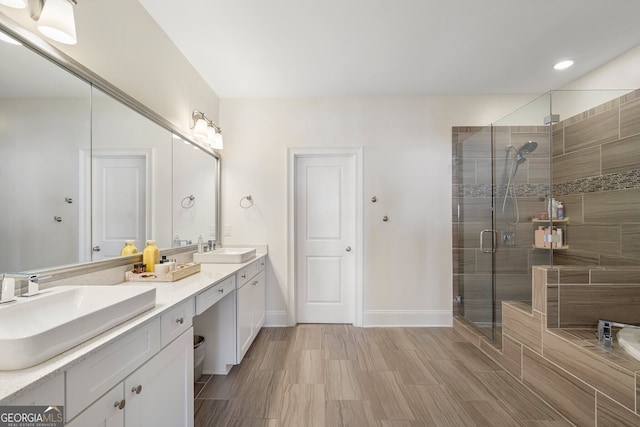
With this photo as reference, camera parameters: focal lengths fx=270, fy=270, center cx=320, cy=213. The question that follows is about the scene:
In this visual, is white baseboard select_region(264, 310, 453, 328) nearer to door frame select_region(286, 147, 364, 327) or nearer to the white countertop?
door frame select_region(286, 147, 364, 327)

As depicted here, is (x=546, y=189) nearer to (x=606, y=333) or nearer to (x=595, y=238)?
(x=595, y=238)

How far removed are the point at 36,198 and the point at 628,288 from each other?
344cm

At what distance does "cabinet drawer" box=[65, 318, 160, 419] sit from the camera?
2.45 ft

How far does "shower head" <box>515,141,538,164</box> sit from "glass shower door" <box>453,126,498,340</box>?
0.25 metres

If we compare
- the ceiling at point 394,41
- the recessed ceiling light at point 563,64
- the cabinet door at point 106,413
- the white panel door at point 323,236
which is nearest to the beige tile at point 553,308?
the white panel door at point 323,236

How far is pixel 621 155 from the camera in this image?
2.24 meters

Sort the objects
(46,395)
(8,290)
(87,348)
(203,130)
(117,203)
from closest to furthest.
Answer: (46,395) < (87,348) < (8,290) < (117,203) < (203,130)

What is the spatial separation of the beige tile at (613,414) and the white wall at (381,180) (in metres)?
1.58

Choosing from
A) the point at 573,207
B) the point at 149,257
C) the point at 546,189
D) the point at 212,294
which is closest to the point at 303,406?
the point at 212,294

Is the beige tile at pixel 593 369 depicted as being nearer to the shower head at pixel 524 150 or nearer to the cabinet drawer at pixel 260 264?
the shower head at pixel 524 150

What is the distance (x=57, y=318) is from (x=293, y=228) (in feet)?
7.27

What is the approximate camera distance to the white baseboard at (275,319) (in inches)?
121

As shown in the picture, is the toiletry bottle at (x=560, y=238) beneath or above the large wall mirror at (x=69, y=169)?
beneath

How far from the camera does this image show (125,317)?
0.98 metres
